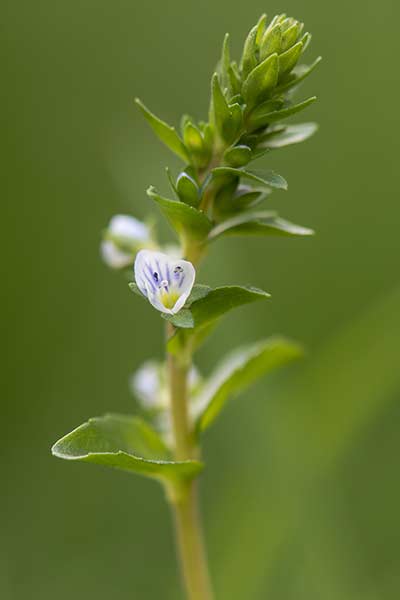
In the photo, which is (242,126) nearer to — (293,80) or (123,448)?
(293,80)

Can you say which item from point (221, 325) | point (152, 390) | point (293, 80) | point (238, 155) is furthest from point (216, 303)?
point (221, 325)

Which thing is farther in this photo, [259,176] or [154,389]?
[154,389]

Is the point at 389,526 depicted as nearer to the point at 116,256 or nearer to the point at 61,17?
the point at 116,256

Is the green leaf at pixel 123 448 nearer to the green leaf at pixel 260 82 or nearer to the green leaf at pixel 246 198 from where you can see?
the green leaf at pixel 246 198

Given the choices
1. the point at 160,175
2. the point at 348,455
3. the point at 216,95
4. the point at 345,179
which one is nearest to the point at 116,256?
the point at 216,95

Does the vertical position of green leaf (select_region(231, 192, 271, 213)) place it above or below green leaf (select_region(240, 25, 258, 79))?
below

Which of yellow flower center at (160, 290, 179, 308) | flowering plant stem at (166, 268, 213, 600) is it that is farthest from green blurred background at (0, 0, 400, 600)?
yellow flower center at (160, 290, 179, 308)

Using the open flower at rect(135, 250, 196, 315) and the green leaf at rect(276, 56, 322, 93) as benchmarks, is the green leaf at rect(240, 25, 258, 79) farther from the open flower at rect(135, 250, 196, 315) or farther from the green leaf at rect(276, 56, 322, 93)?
the open flower at rect(135, 250, 196, 315)
